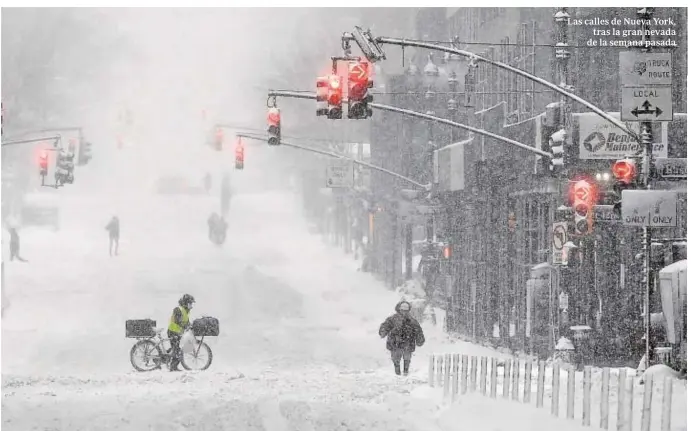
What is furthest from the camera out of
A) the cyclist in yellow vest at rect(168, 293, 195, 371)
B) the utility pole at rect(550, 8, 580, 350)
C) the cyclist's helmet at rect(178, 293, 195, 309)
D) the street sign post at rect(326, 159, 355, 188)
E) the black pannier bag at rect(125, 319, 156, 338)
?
the street sign post at rect(326, 159, 355, 188)

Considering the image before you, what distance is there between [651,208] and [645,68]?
88.0 inches

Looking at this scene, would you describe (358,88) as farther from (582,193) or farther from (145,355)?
(145,355)

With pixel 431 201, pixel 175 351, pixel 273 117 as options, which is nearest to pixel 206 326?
pixel 175 351

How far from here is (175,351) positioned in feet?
82.7

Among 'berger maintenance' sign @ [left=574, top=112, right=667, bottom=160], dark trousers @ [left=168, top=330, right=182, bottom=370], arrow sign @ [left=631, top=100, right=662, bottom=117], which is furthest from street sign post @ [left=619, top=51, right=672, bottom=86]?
dark trousers @ [left=168, top=330, right=182, bottom=370]

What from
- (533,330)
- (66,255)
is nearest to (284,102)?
(66,255)

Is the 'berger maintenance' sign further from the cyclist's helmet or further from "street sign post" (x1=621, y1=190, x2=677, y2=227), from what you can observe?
the cyclist's helmet

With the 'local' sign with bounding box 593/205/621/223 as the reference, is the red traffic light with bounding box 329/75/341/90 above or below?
above

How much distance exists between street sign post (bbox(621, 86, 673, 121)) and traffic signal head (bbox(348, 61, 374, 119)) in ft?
15.4

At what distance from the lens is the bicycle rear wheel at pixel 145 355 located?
2561cm

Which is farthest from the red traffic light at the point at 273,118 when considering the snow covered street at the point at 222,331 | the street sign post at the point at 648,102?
the street sign post at the point at 648,102

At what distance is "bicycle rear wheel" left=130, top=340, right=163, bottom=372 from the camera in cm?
2561

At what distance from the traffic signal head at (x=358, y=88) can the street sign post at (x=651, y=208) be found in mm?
5017

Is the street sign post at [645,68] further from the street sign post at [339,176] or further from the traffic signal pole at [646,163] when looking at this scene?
the street sign post at [339,176]
